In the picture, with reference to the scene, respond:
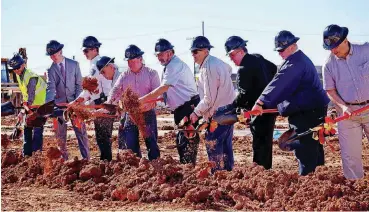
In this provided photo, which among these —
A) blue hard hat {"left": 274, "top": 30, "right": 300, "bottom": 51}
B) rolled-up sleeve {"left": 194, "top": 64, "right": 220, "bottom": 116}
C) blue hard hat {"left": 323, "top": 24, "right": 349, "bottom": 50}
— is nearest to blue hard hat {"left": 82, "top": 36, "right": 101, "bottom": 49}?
rolled-up sleeve {"left": 194, "top": 64, "right": 220, "bottom": 116}

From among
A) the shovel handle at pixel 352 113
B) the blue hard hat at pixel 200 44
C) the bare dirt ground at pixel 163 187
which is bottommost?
→ the bare dirt ground at pixel 163 187

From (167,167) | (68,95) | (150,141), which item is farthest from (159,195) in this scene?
(68,95)

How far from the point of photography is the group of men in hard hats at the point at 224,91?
7.40m

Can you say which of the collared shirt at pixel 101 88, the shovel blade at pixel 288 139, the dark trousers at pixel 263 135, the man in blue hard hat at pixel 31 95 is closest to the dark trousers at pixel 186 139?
the dark trousers at pixel 263 135

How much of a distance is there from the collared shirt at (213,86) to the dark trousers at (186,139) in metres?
0.57

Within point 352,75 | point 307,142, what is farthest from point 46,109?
point 352,75

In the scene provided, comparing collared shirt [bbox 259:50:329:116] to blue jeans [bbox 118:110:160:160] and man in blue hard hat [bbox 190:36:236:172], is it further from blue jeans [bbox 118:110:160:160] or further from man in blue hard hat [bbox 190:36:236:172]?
blue jeans [bbox 118:110:160:160]

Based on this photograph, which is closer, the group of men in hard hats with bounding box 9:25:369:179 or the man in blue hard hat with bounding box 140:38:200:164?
the group of men in hard hats with bounding box 9:25:369:179

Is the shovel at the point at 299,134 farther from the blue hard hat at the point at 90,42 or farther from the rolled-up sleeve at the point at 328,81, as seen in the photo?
Result: the blue hard hat at the point at 90,42

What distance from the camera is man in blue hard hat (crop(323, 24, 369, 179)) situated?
736 cm

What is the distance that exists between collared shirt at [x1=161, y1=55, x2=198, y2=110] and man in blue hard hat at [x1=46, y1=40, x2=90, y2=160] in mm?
2178

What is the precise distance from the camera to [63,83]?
1069cm

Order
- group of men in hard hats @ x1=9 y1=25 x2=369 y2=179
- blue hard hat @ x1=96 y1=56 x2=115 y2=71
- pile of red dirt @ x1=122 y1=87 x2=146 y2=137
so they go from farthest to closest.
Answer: blue hard hat @ x1=96 y1=56 x2=115 y2=71 → pile of red dirt @ x1=122 y1=87 x2=146 y2=137 → group of men in hard hats @ x1=9 y1=25 x2=369 y2=179

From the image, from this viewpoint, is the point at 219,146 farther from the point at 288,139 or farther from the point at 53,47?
the point at 53,47
